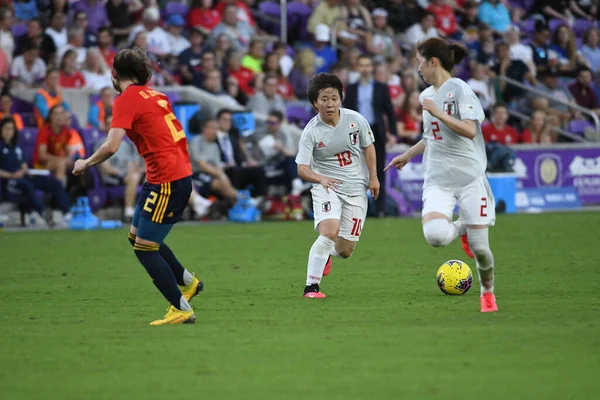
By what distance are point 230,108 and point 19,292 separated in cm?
1135

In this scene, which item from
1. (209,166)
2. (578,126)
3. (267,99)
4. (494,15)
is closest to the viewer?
(209,166)

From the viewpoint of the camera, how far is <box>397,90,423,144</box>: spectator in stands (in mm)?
23328

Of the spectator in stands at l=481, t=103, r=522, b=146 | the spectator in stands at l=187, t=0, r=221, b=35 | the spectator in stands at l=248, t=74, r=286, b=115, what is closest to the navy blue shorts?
the spectator in stands at l=248, t=74, r=286, b=115

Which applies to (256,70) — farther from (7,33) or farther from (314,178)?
(314,178)

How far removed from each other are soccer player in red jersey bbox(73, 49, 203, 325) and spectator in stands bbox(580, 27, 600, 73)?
71.8 ft

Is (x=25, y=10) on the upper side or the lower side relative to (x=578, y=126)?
upper

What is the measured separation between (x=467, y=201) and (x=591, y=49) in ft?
69.4

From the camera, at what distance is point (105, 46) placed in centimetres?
2177

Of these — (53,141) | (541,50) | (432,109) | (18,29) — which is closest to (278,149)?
(53,141)

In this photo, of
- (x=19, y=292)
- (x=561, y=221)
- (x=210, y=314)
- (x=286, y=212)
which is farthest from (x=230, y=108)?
(x=210, y=314)

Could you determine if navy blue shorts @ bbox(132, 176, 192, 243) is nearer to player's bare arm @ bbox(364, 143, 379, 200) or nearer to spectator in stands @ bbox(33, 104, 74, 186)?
player's bare arm @ bbox(364, 143, 379, 200)

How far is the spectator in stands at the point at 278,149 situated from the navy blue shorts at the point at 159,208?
12827mm

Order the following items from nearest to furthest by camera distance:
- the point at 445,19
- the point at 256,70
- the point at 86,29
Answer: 1. the point at 86,29
2. the point at 256,70
3. the point at 445,19

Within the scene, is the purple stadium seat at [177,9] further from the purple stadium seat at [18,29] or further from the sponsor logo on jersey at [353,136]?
the sponsor logo on jersey at [353,136]
